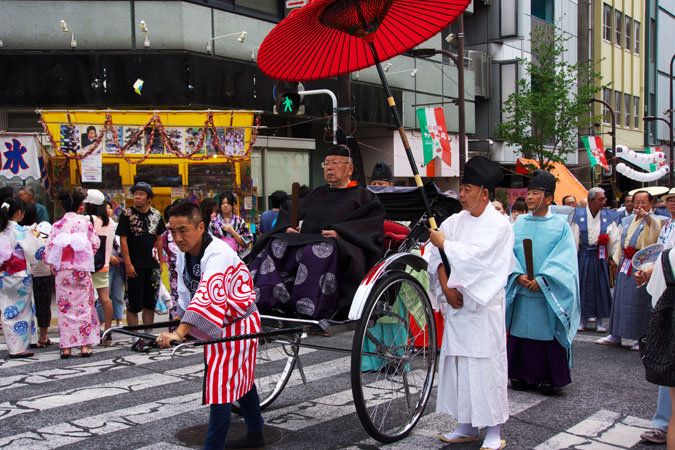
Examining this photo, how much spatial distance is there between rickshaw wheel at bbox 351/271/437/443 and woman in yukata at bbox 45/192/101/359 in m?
3.39

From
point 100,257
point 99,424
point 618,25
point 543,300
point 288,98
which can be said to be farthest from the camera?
point 618,25

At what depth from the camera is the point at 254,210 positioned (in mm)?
14164

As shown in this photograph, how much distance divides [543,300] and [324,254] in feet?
7.06

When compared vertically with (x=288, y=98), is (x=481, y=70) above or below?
above

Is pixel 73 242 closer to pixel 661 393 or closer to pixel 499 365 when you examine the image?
pixel 499 365

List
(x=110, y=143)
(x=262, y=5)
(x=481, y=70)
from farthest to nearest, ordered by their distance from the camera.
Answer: (x=481, y=70) < (x=262, y=5) < (x=110, y=143)

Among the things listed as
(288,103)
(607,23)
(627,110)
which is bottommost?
(288,103)

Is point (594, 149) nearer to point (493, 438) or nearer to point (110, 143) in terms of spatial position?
point (110, 143)

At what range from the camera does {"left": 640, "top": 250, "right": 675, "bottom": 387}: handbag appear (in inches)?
143

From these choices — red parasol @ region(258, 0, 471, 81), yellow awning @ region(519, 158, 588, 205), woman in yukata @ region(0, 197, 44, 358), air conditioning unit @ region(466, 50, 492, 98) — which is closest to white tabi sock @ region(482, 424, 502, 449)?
red parasol @ region(258, 0, 471, 81)

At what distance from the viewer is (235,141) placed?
12.6 meters

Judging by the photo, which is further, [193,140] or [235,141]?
[235,141]

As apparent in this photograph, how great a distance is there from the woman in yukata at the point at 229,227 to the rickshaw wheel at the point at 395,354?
3.66 metres

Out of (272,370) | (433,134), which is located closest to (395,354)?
(272,370)
